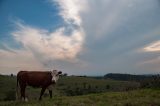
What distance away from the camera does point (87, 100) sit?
1864 centimetres

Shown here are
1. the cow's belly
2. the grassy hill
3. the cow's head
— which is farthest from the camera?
the grassy hill

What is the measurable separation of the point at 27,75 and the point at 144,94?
791 cm

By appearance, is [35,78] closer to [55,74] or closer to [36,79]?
[36,79]

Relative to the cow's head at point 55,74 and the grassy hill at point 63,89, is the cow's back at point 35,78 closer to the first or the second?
the cow's head at point 55,74

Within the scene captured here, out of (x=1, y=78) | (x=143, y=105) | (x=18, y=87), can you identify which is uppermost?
(x=1, y=78)

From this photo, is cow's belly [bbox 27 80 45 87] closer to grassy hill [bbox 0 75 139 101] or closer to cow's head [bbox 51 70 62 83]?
cow's head [bbox 51 70 62 83]

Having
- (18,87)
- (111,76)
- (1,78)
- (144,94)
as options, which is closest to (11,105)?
(18,87)

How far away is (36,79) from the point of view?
22438mm

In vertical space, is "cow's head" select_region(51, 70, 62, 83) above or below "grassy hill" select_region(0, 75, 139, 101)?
below

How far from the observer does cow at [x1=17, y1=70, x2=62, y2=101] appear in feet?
73.1

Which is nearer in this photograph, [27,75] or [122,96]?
[122,96]

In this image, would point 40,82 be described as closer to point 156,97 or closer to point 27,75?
point 27,75

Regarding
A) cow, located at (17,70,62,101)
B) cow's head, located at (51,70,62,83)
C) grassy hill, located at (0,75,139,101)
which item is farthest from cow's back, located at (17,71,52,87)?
grassy hill, located at (0,75,139,101)

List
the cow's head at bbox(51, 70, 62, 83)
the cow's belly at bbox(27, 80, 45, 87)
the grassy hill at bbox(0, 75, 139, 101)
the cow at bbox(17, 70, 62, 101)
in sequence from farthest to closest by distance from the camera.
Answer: the grassy hill at bbox(0, 75, 139, 101) → the cow's head at bbox(51, 70, 62, 83) → the cow's belly at bbox(27, 80, 45, 87) → the cow at bbox(17, 70, 62, 101)
